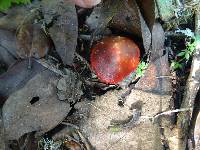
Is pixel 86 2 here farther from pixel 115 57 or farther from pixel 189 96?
pixel 189 96

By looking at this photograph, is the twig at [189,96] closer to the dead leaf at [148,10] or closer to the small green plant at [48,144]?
the dead leaf at [148,10]

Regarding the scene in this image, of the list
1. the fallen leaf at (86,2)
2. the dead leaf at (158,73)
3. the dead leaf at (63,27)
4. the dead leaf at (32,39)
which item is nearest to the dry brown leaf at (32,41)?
the dead leaf at (32,39)

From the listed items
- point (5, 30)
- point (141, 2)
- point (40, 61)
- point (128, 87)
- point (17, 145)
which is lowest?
point (17, 145)

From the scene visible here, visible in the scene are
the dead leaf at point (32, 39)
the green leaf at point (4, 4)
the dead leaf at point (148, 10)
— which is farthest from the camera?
the dead leaf at point (32, 39)

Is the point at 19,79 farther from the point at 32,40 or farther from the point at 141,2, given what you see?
the point at 141,2

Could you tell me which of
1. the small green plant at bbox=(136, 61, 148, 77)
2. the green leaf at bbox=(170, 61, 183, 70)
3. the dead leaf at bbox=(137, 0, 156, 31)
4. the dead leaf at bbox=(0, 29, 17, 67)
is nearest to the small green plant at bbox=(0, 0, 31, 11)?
the dead leaf at bbox=(0, 29, 17, 67)

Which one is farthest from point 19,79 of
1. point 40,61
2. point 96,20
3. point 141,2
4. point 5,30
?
point 141,2
